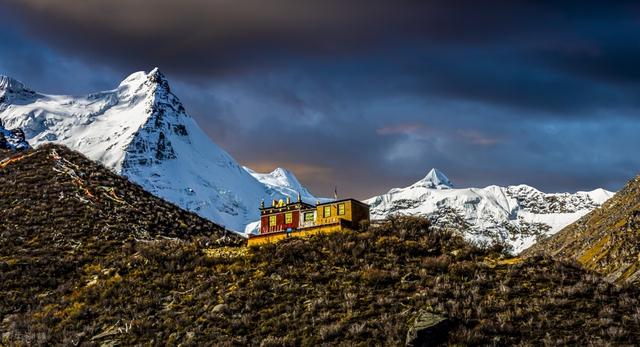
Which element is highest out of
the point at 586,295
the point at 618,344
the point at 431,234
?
the point at 431,234

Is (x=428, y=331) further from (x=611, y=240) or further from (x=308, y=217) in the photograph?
(x=611, y=240)

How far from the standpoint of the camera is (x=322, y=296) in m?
30.6

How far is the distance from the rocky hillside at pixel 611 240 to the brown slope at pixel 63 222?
173 ft

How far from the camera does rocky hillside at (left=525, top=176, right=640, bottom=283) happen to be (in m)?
108

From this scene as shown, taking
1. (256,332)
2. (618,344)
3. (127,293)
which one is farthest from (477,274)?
(127,293)

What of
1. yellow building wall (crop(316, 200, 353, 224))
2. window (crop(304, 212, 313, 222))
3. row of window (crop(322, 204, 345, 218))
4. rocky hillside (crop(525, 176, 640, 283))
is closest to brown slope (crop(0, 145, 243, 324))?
window (crop(304, 212, 313, 222))

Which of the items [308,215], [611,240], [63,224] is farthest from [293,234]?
[611,240]

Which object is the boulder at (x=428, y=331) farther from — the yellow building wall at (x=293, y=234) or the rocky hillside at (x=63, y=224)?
the rocky hillside at (x=63, y=224)

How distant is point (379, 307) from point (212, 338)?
7.62m

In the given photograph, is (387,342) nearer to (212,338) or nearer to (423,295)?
(423,295)

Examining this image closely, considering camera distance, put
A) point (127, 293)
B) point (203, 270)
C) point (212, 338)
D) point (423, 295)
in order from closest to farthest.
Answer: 1. point (212, 338)
2. point (423, 295)
3. point (127, 293)
4. point (203, 270)

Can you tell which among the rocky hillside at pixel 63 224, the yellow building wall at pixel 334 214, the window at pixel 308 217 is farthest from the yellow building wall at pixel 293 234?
the rocky hillside at pixel 63 224

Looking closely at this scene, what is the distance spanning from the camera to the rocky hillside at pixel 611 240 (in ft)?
353

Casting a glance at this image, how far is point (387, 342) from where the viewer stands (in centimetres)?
2508
